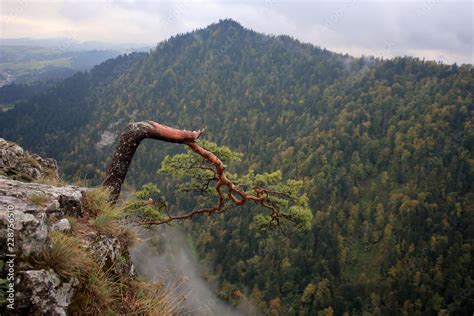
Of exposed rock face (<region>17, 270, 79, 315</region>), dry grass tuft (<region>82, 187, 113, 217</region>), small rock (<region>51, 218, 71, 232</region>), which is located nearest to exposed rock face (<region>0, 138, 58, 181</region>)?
dry grass tuft (<region>82, 187, 113, 217</region>)

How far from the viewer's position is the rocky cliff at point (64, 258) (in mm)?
3746

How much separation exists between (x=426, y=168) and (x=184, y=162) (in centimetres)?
16518

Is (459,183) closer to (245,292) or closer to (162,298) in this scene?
(245,292)

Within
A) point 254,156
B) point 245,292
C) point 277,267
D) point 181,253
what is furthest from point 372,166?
point 181,253

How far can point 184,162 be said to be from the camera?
11.7 m

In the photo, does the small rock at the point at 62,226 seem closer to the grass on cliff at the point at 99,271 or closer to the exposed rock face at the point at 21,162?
the grass on cliff at the point at 99,271

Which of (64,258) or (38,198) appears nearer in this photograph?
(64,258)

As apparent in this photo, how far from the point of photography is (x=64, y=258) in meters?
4.10

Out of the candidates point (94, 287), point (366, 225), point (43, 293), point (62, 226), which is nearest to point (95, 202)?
point (62, 226)

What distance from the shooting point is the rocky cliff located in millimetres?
3746

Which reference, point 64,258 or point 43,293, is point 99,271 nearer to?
point 64,258

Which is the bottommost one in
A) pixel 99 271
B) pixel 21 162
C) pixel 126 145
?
pixel 21 162

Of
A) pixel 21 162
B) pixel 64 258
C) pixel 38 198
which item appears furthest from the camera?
pixel 21 162

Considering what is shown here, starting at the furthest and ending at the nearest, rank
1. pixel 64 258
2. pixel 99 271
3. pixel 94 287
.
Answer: pixel 99 271 < pixel 94 287 < pixel 64 258
